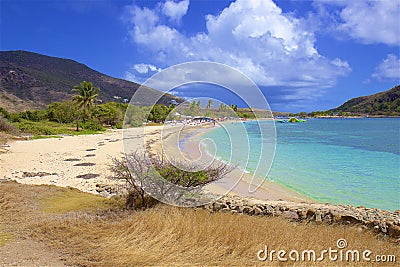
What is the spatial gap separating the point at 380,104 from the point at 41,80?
147 metres

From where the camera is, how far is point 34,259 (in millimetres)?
4840

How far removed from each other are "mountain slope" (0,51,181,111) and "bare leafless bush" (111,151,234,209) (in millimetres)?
73238

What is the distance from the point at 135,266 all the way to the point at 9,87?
10332 centimetres

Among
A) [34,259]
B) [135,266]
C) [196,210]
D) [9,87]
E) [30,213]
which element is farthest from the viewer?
[9,87]

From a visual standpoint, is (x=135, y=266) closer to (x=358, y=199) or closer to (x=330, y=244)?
(x=330, y=244)

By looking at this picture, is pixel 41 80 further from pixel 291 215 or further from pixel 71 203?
pixel 291 215

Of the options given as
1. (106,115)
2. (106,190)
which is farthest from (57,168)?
(106,115)

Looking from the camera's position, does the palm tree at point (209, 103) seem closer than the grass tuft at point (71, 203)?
Yes

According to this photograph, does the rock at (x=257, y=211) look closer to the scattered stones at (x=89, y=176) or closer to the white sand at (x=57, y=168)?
the white sand at (x=57, y=168)

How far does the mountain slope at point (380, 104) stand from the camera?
14188 centimetres

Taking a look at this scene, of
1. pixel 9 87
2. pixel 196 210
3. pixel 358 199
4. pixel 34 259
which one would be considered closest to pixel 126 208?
pixel 196 210

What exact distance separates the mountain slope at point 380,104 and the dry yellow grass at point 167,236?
15810 cm

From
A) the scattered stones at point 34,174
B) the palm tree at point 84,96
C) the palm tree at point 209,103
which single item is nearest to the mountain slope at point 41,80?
the palm tree at point 84,96

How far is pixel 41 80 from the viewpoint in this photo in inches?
3824
